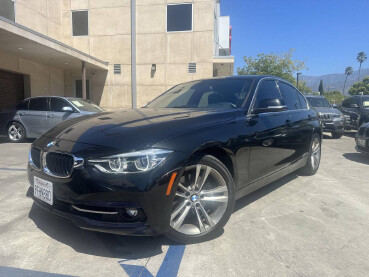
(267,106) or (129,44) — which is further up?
(129,44)

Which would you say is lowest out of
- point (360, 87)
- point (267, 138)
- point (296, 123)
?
point (267, 138)

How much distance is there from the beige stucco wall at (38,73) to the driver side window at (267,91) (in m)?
11.6

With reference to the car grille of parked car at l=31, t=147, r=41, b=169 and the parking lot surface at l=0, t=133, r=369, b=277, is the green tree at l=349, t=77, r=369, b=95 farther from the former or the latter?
the car grille of parked car at l=31, t=147, r=41, b=169

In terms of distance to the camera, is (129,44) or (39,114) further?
(129,44)

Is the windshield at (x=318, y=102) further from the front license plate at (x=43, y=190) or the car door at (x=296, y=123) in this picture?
the front license plate at (x=43, y=190)

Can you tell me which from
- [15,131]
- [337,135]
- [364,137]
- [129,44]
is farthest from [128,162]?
[129,44]

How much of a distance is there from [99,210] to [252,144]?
1.68 m

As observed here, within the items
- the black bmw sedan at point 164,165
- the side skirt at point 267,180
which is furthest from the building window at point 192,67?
the black bmw sedan at point 164,165

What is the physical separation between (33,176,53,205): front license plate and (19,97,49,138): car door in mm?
6373

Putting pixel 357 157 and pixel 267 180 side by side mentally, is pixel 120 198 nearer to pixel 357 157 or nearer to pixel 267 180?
pixel 267 180

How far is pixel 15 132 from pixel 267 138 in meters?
8.18

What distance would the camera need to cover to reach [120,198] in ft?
6.64

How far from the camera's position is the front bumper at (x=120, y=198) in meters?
2.03

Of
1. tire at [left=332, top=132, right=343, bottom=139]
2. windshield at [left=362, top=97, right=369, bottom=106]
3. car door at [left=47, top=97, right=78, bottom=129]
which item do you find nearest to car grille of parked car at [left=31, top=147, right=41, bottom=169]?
car door at [left=47, top=97, right=78, bottom=129]
